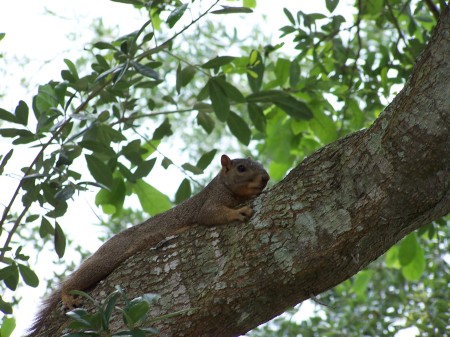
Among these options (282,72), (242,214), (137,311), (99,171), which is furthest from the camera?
(282,72)

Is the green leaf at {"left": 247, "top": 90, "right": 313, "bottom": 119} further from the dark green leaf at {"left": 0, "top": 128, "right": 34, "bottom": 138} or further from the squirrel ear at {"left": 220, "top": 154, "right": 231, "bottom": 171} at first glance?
the dark green leaf at {"left": 0, "top": 128, "right": 34, "bottom": 138}

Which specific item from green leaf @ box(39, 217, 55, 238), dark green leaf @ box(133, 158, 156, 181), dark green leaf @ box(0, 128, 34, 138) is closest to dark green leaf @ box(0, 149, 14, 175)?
Answer: dark green leaf @ box(0, 128, 34, 138)

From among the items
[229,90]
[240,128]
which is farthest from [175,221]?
[229,90]

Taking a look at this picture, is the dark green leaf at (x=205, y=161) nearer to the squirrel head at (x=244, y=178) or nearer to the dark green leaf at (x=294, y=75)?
the squirrel head at (x=244, y=178)

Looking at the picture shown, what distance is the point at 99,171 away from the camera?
10.4ft

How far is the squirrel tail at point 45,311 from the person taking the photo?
3.02 metres

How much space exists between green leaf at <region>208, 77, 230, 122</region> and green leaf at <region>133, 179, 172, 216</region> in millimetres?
597

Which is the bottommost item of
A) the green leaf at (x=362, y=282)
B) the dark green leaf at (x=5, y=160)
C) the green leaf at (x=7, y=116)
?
the green leaf at (x=362, y=282)

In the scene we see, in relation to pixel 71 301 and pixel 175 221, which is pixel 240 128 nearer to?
pixel 175 221

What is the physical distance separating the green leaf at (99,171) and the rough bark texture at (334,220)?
2.53ft

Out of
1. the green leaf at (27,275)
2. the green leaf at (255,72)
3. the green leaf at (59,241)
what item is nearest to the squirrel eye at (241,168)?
the green leaf at (255,72)

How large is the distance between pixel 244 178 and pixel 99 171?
3.35 feet

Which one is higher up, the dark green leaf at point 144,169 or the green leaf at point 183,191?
the dark green leaf at point 144,169

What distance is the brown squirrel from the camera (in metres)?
2.97
